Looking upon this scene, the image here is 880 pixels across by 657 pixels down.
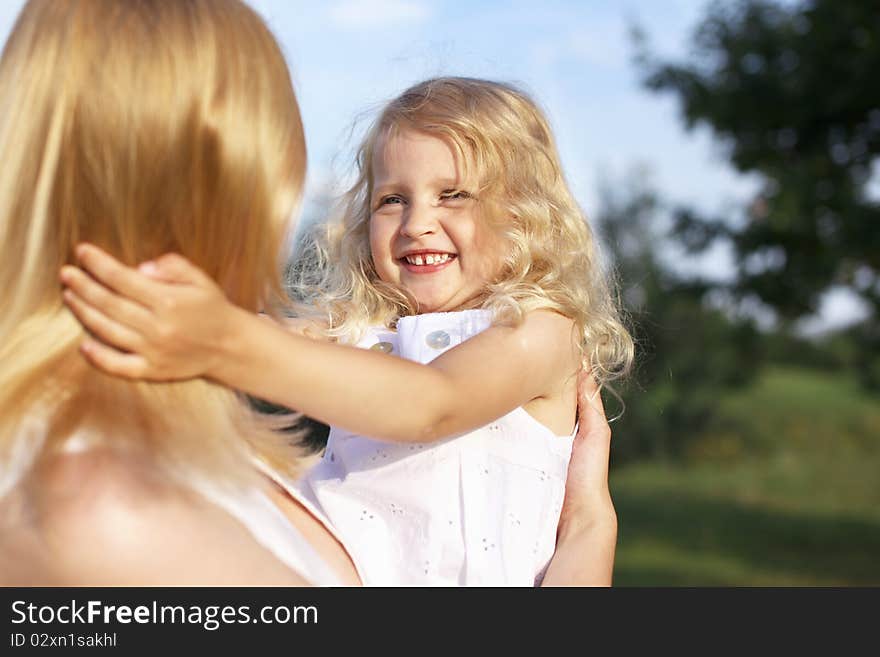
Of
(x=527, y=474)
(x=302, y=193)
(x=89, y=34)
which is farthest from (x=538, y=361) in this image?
(x=89, y=34)

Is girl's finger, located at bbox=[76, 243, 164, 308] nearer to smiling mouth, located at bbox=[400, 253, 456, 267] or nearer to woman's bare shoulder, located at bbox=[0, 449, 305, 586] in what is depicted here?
woman's bare shoulder, located at bbox=[0, 449, 305, 586]

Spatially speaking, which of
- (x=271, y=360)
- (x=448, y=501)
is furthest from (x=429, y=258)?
(x=271, y=360)

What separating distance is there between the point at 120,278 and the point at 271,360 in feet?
0.89

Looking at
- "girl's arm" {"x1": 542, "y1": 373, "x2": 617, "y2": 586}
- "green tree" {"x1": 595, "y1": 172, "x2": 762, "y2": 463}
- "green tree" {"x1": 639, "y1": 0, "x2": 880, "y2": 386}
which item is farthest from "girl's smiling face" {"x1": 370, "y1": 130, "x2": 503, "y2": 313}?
"green tree" {"x1": 595, "y1": 172, "x2": 762, "y2": 463}

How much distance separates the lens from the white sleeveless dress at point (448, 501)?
220 centimetres

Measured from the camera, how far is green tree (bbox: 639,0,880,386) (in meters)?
9.61

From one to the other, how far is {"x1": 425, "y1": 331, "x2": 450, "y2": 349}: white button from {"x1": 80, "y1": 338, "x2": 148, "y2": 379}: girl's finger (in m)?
1.04

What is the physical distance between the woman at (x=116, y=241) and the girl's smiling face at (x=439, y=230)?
1.06 m

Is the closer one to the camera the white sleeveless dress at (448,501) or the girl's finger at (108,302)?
the girl's finger at (108,302)

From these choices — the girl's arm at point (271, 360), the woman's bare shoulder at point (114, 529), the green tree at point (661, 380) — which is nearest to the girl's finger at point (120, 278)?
the girl's arm at point (271, 360)

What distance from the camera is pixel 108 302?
150 centimetres

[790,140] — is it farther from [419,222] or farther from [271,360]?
[271,360]

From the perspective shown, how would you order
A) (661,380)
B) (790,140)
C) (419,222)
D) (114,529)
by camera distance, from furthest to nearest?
(661,380), (790,140), (419,222), (114,529)

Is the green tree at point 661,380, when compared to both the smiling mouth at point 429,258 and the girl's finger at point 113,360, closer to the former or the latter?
the smiling mouth at point 429,258
